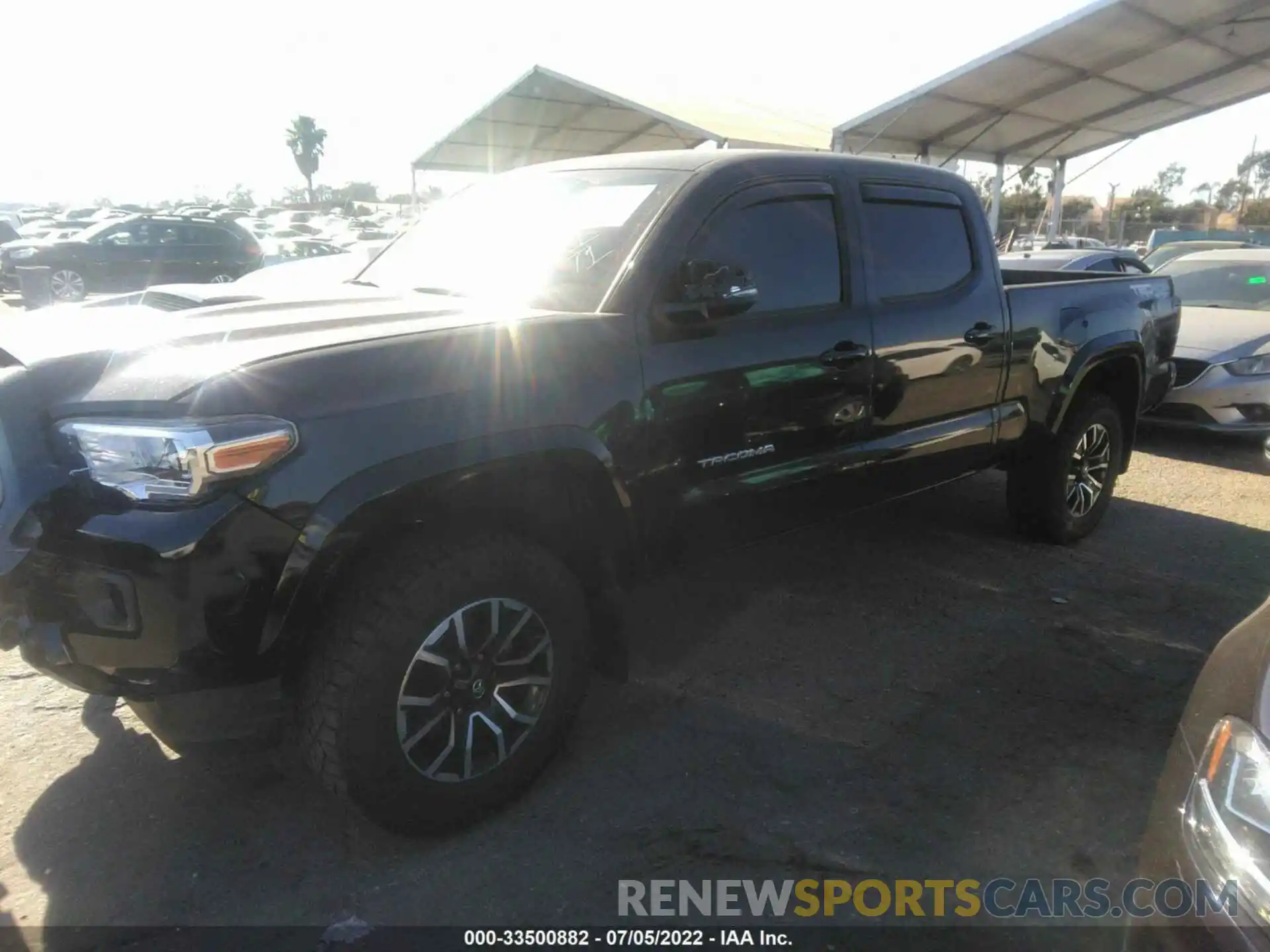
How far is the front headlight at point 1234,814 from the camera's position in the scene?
1.46 metres

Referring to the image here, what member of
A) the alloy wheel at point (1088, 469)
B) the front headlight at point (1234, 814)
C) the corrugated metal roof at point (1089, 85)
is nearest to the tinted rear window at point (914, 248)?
the alloy wheel at point (1088, 469)

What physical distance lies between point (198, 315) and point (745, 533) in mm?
1955

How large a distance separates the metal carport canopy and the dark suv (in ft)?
19.2

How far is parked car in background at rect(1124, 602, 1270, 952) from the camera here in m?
1.46

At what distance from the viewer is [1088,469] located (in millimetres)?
5156

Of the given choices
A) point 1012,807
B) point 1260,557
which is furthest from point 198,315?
point 1260,557

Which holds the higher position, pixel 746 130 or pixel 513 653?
pixel 746 130

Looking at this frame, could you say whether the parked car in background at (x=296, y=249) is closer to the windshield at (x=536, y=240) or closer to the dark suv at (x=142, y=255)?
the dark suv at (x=142, y=255)

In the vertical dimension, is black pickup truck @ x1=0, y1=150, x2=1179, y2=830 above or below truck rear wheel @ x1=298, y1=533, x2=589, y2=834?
above

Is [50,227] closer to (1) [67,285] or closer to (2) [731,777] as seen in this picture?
(1) [67,285]

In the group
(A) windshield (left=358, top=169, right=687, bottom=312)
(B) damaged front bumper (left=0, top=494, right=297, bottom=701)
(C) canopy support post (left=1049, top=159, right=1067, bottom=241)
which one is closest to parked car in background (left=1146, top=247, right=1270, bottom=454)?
(A) windshield (left=358, top=169, right=687, bottom=312)

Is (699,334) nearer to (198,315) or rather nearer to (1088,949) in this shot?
(198,315)

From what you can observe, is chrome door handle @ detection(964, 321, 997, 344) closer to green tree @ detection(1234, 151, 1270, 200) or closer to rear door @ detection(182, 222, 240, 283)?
rear door @ detection(182, 222, 240, 283)

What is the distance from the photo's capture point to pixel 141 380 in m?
2.26
